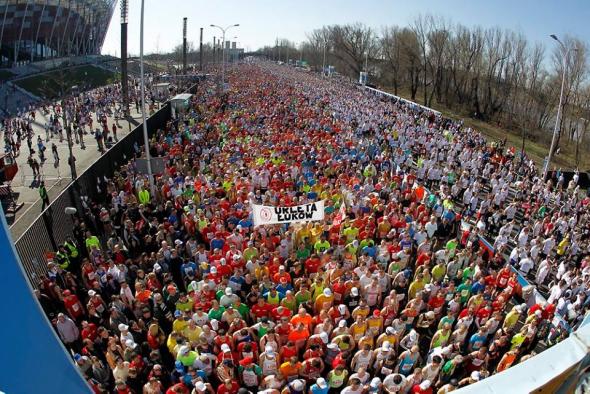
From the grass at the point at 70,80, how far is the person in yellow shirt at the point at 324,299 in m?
32.8

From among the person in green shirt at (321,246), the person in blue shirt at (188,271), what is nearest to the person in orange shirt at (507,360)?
the person in green shirt at (321,246)

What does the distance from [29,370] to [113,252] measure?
665cm

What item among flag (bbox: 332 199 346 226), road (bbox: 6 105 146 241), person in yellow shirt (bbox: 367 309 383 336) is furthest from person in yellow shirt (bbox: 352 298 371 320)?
road (bbox: 6 105 146 241)

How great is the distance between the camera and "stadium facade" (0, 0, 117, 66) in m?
50.4

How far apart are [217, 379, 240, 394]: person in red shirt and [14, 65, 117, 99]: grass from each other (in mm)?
34056

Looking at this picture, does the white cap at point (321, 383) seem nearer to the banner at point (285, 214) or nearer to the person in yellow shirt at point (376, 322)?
the person in yellow shirt at point (376, 322)

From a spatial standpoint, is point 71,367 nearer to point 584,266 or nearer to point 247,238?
point 247,238

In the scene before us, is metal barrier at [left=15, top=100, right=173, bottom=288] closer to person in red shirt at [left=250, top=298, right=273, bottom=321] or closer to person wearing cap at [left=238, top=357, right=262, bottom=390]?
person in red shirt at [left=250, top=298, right=273, bottom=321]

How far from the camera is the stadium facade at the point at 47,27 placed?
50.4 m

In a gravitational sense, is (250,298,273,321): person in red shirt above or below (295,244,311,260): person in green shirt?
below

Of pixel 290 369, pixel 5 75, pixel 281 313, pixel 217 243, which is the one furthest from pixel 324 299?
pixel 5 75

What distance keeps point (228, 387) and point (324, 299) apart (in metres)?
2.70

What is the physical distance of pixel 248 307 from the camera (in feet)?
27.3

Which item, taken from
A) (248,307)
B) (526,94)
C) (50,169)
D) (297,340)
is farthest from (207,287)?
(526,94)
